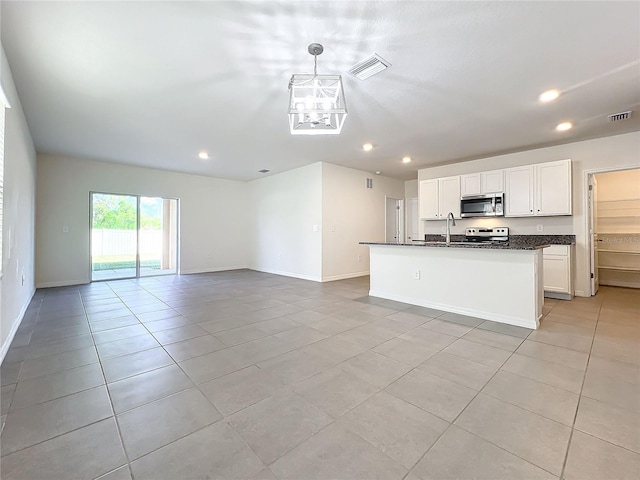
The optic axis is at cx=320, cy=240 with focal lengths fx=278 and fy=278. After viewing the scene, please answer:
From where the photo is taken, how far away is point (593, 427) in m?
1.56

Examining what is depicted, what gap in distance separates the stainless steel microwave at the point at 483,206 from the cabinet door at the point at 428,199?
0.58 metres

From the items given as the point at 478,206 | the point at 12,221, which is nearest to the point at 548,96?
the point at 478,206

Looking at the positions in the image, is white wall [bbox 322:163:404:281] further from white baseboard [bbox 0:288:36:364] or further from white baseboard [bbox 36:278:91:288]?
white baseboard [bbox 36:278:91:288]

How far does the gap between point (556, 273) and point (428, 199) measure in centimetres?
264

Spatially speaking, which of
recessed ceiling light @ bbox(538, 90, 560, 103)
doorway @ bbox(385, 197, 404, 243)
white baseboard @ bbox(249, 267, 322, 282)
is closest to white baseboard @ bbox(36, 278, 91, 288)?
white baseboard @ bbox(249, 267, 322, 282)

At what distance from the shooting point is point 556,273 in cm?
462

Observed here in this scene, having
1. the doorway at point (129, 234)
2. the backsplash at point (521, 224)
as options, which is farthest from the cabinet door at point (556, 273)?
the doorway at point (129, 234)

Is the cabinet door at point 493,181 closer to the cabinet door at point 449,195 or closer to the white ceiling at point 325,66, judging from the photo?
the cabinet door at point 449,195

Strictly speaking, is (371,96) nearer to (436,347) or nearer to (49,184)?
(436,347)

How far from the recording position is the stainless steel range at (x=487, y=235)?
17.7 feet

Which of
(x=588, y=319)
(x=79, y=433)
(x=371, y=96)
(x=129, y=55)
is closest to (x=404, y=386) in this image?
(x=79, y=433)

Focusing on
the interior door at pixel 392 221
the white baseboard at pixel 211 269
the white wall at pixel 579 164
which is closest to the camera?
the white wall at pixel 579 164

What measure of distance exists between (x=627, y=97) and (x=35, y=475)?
579 centimetres

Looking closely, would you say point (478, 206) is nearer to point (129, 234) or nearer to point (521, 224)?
point (521, 224)
